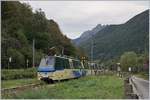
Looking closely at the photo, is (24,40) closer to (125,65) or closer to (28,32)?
(28,32)

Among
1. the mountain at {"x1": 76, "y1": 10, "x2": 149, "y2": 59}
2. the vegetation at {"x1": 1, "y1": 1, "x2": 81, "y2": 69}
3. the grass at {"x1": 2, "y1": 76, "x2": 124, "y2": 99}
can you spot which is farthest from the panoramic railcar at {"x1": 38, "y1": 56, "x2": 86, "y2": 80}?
the mountain at {"x1": 76, "y1": 10, "x2": 149, "y2": 59}

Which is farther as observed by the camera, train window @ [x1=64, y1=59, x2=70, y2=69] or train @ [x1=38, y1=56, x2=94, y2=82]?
train window @ [x1=64, y1=59, x2=70, y2=69]

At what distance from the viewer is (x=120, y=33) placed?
4906 inches

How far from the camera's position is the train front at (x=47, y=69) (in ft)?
122

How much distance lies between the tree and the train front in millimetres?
91572

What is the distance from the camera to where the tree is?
129250mm

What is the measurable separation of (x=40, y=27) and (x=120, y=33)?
32.1 m

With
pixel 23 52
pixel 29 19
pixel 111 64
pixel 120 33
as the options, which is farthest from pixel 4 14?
pixel 111 64

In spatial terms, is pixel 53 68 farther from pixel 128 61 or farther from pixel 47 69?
pixel 128 61

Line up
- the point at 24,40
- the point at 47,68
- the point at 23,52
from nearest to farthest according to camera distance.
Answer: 1. the point at 47,68
2. the point at 23,52
3. the point at 24,40

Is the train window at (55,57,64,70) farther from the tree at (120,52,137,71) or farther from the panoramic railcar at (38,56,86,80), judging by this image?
the tree at (120,52,137,71)

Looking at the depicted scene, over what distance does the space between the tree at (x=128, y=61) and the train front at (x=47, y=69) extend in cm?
9157

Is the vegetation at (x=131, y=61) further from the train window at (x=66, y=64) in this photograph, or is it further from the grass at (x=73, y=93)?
the grass at (x=73, y=93)

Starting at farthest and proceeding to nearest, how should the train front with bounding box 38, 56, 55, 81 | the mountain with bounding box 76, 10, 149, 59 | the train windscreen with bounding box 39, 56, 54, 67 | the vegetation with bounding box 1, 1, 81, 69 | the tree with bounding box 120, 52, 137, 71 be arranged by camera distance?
the tree with bounding box 120, 52, 137, 71 < the mountain with bounding box 76, 10, 149, 59 < the vegetation with bounding box 1, 1, 81, 69 < the train windscreen with bounding box 39, 56, 54, 67 < the train front with bounding box 38, 56, 55, 81
